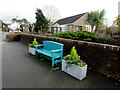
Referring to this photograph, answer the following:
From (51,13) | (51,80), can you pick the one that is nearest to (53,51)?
(51,80)

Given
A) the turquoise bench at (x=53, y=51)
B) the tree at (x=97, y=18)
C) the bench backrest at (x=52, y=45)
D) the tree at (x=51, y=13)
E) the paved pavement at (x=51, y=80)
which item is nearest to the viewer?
the paved pavement at (x=51, y=80)

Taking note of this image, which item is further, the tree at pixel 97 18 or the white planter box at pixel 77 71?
the tree at pixel 97 18

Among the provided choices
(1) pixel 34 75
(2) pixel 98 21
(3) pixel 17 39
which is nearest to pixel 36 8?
(3) pixel 17 39

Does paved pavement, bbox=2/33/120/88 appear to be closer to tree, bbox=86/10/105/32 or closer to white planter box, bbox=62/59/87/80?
white planter box, bbox=62/59/87/80

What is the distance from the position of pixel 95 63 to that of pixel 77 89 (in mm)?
1246

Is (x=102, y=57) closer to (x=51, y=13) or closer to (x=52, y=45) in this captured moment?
(x=52, y=45)

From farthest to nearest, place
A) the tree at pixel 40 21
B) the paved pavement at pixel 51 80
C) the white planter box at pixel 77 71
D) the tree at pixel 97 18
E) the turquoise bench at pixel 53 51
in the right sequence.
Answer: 1. the tree at pixel 40 21
2. the tree at pixel 97 18
3. the turquoise bench at pixel 53 51
4. the white planter box at pixel 77 71
5. the paved pavement at pixel 51 80

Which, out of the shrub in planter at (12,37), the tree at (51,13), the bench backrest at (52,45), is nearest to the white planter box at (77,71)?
the bench backrest at (52,45)

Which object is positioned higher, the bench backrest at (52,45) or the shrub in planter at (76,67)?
the bench backrest at (52,45)

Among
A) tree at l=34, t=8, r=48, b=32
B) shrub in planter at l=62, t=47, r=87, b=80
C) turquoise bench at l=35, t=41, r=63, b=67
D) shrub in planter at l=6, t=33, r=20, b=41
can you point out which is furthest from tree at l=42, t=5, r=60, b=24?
shrub in planter at l=62, t=47, r=87, b=80

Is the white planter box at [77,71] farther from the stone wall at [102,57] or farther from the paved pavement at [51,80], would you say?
the stone wall at [102,57]

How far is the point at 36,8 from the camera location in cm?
1488

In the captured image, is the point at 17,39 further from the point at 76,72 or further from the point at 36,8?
the point at 76,72

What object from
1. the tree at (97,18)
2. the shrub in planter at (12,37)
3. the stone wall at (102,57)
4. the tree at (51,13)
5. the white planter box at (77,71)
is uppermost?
the tree at (51,13)
